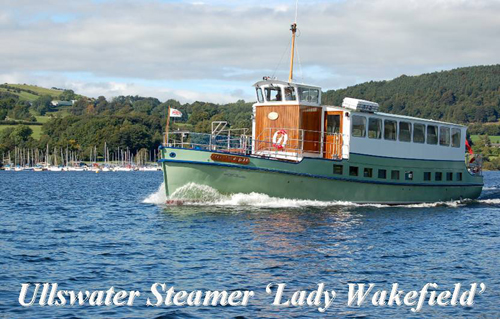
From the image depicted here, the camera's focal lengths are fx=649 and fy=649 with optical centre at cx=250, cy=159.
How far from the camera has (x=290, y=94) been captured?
1336 inches

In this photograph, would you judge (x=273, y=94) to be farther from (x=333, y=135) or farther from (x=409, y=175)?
(x=409, y=175)

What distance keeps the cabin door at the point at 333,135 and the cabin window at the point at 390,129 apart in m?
3.02

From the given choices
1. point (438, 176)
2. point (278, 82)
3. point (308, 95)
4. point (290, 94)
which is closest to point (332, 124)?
point (308, 95)

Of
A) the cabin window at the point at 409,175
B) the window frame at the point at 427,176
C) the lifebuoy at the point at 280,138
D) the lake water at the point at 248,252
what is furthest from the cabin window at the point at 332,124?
the window frame at the point at 427,176

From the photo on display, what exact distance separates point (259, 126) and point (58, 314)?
22.1 meters

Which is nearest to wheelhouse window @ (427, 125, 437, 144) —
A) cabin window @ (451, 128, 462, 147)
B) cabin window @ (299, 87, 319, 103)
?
cabin window @ (451, 128, 462, 147)

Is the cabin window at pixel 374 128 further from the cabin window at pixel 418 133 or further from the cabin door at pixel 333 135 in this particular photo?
the cabin window at pixel 418 133

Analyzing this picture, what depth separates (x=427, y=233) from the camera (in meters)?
26.3

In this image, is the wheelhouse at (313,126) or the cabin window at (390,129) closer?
the wheelhouse at (313,126)

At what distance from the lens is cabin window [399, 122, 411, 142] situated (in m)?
36.3

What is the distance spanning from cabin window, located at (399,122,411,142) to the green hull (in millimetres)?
1336

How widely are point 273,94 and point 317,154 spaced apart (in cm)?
399

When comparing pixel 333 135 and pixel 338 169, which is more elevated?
pixel 333 135

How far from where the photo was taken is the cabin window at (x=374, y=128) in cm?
3475
